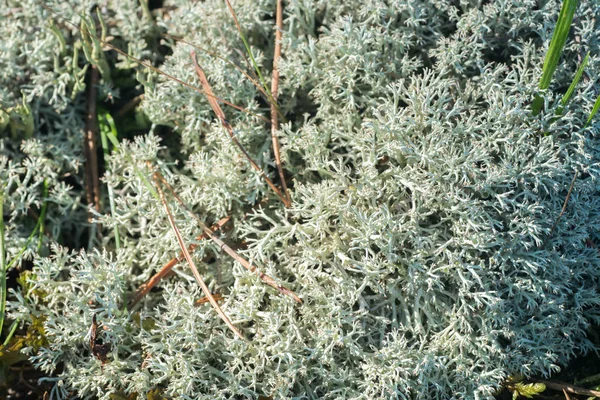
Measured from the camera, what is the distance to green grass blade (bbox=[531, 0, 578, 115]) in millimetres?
2605

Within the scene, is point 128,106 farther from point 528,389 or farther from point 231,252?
point 528,389

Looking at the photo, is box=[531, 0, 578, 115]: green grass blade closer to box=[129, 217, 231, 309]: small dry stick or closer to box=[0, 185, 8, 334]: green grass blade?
box=[129, 217, 231, 309]: small dry stick

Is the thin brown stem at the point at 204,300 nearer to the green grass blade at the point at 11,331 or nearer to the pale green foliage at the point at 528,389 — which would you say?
the green grass blade at the point at 11,331

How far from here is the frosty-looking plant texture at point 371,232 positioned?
8.74 ft

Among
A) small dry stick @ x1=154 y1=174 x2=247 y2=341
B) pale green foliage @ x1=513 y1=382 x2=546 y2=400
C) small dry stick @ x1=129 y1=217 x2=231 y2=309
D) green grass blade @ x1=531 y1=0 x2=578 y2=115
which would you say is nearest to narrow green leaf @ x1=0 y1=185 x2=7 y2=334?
small dry stick @ x1=129 y1=217 x2=231 y2=309

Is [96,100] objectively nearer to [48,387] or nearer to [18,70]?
[18,70]

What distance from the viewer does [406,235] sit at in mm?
2715

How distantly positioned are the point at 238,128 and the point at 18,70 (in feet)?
4.36

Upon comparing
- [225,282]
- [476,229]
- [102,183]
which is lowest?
[225,282]

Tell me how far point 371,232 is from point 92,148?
5.58 ft

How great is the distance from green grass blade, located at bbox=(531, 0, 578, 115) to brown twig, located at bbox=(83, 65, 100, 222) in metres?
2.32

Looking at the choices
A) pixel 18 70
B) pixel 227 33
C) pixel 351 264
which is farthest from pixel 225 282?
pixel 18 70

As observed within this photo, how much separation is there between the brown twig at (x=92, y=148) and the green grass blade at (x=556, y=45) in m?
2.32

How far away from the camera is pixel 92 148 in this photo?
3361 millimetres
